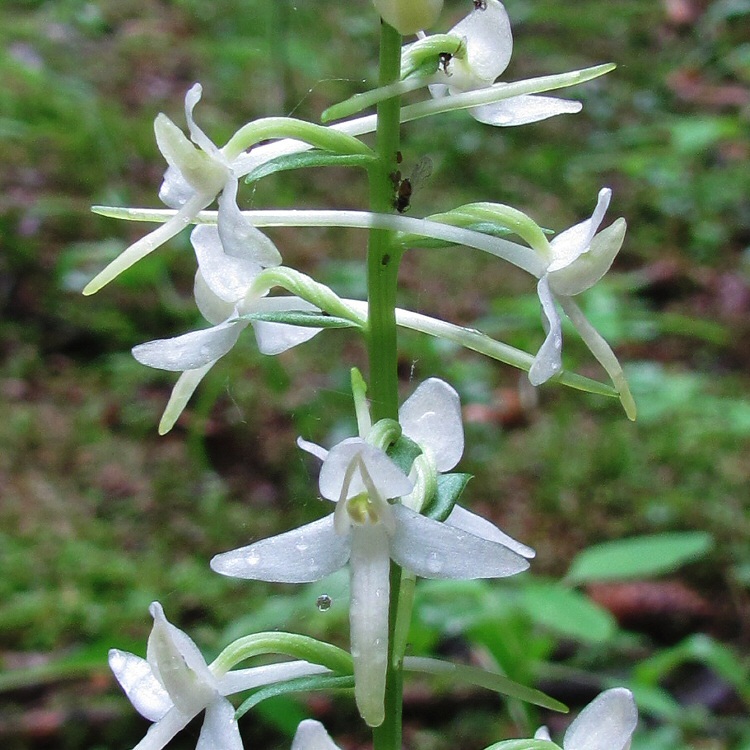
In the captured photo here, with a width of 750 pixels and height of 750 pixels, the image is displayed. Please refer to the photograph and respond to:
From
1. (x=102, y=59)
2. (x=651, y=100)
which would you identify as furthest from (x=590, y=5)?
(x=102, y=59)

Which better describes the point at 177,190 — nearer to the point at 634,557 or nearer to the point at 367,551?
the point at 367,551

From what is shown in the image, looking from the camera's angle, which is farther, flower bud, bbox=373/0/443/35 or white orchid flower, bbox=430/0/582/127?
white orchid flower, bbox=430/0/582/127

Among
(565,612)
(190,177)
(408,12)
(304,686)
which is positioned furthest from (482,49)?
(565,612)

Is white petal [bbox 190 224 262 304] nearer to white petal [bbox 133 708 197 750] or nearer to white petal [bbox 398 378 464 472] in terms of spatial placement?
white petal [bbox 398 378 464 472]

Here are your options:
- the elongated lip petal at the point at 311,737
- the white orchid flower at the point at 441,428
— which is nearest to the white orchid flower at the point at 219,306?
the white orchid flower at the point at 441,428

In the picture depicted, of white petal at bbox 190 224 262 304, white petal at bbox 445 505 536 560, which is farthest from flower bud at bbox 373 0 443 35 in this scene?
white petal at bbox 445 505 536 560
